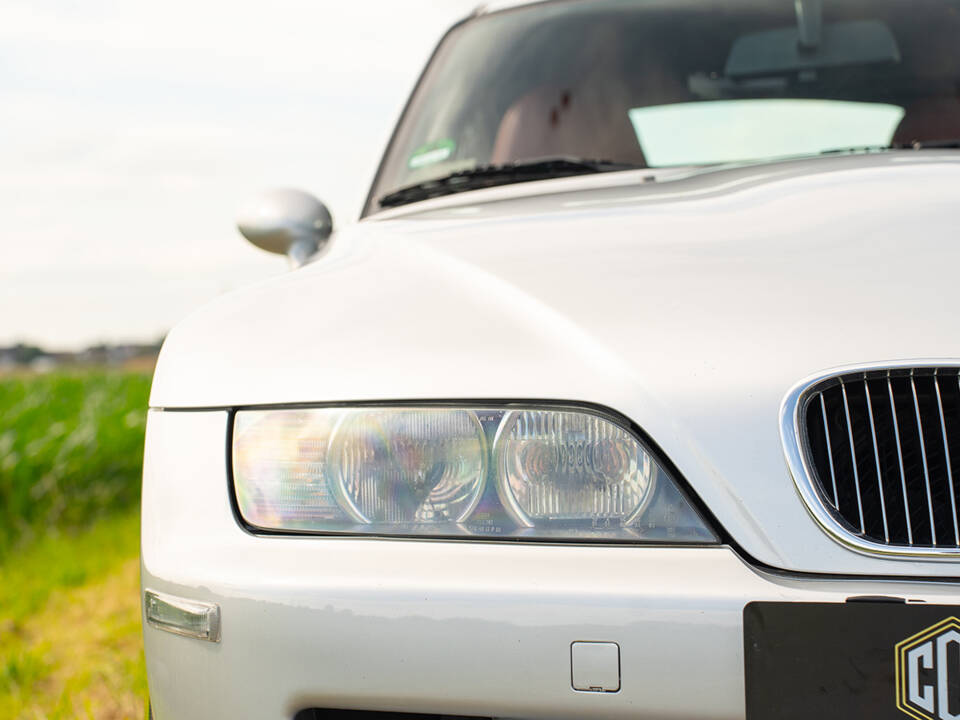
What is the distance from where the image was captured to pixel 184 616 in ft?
3.67

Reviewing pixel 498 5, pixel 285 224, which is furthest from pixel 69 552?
pixel 498 5

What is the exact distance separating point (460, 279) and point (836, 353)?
1.58ft

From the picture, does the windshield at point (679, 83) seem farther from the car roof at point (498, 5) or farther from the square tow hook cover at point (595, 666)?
the square tow hook cover at point (595, 666)

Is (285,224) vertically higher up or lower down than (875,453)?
higher up

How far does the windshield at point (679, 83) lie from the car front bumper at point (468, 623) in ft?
3.73

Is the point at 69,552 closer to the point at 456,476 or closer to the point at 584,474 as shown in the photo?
the point at 456,476

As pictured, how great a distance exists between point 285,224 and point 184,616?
3.54ft

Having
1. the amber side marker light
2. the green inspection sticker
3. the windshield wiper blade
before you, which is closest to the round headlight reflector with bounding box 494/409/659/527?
the amber side marker light

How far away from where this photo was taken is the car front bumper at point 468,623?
97cm

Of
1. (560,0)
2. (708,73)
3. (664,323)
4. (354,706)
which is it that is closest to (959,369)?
(664,323)

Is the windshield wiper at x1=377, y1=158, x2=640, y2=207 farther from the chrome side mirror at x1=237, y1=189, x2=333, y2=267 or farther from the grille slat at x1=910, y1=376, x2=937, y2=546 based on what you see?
the grille slat at x1=910, y1=376, x2=937, y2=546

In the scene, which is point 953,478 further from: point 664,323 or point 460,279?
point 460,279

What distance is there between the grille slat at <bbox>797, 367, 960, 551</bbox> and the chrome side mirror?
4.08 ft

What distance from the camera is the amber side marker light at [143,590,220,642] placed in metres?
1.09
